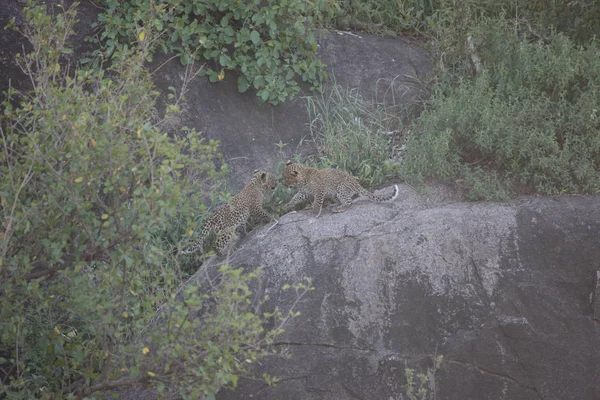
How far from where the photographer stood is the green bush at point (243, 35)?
980 cm

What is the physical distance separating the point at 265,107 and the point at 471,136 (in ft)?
9.03

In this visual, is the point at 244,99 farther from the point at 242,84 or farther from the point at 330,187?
the point at 330,187

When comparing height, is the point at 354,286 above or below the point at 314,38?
below

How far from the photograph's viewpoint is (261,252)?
317 inches

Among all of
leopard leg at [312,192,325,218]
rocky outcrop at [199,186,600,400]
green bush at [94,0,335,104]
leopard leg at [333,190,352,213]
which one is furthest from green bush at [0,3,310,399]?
green bush at [94,0,335,104]

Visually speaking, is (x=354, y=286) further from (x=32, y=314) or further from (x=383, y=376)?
(x=32, y=314)

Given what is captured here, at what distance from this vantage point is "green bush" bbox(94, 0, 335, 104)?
980 cm

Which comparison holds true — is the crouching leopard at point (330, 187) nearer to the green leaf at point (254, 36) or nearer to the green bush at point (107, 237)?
the green leaf at point (254, 36)

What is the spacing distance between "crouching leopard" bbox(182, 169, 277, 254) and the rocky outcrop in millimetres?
540

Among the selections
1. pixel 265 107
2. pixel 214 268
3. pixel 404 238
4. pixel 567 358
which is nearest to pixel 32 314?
pixel 214 268

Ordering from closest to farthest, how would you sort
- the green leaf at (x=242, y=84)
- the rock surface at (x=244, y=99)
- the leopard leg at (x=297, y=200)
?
the leopard leg at (x=297, y=200)
the rock surface at (x=244, y=99)
the green leaf at (x=242, y=84)

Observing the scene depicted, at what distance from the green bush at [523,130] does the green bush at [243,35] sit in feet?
5.78

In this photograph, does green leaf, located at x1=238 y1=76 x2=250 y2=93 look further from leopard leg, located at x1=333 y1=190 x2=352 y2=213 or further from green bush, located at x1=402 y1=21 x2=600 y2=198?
leopard leg, located at x1=333 y1=190 x2=352 y2=213

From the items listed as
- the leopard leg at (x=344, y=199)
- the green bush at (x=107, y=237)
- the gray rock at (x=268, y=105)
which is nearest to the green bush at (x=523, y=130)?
the leopard leg at (x=344, y=199)
